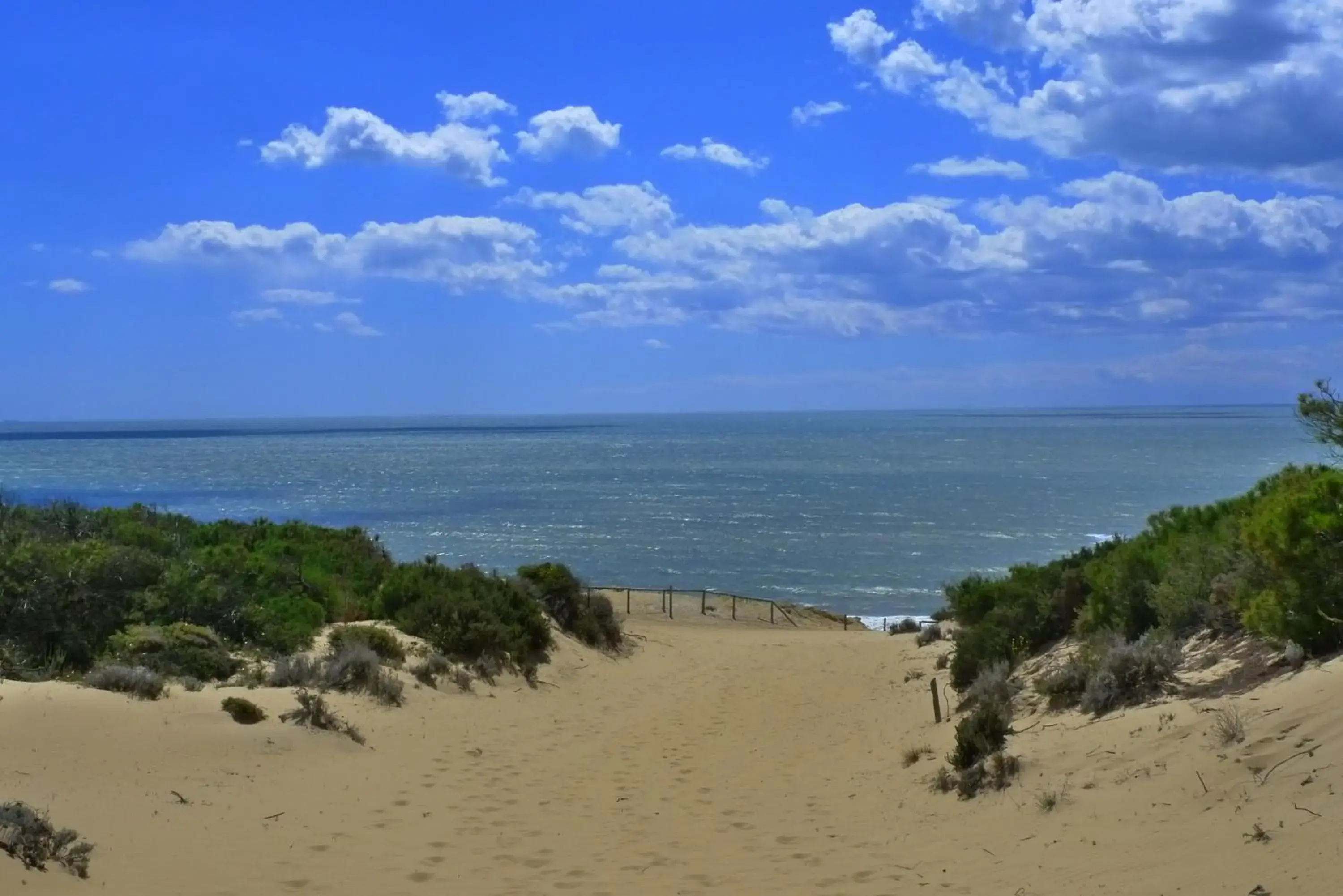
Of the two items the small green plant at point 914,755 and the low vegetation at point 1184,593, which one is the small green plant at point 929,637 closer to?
the low vegetation at point 1184,593

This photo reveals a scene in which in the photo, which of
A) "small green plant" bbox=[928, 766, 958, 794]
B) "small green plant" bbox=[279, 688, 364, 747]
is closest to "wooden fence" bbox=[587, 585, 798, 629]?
"small green plant" bbox=[279, 688, 364, 747]

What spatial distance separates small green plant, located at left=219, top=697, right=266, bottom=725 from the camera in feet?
33.1

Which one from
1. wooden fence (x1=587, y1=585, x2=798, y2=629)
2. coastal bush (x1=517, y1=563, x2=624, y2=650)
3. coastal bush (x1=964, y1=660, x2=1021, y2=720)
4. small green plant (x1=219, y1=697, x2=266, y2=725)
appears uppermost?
small green plant (x1=219, y1=697, x2=266, y2=725)

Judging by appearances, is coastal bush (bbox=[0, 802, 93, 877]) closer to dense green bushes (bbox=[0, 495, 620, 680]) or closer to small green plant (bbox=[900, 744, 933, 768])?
dense green bushes (bbox=[0, 495, 620, 680])

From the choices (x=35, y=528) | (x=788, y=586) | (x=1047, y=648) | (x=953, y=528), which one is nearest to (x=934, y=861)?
(x=1047, y=648)

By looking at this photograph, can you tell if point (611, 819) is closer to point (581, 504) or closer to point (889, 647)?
point (889, 647)

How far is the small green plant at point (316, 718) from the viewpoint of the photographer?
1051 centimetres

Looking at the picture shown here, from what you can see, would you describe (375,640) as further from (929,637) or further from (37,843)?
(929,637)

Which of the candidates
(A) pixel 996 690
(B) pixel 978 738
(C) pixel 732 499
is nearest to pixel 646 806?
(B) pixel 978 738

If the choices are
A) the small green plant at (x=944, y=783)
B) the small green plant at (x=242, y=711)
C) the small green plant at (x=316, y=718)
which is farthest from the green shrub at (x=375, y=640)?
the small green plant at (x=944, y=783)

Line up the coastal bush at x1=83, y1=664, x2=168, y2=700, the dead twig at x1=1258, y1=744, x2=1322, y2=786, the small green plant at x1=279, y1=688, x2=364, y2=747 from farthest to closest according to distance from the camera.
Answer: the small green plant at x1=279, y1=688, x2=364, y2=747 < the coastal bush at x1=83, y1=664, x2=168, y2=700 < the dead twig at x1=1258, y1=744, x2=1322, y2=786

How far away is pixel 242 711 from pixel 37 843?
3878 mm

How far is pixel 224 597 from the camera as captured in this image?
13352 millimetres

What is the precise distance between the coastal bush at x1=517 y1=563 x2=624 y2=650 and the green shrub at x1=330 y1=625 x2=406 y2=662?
17.0ft
